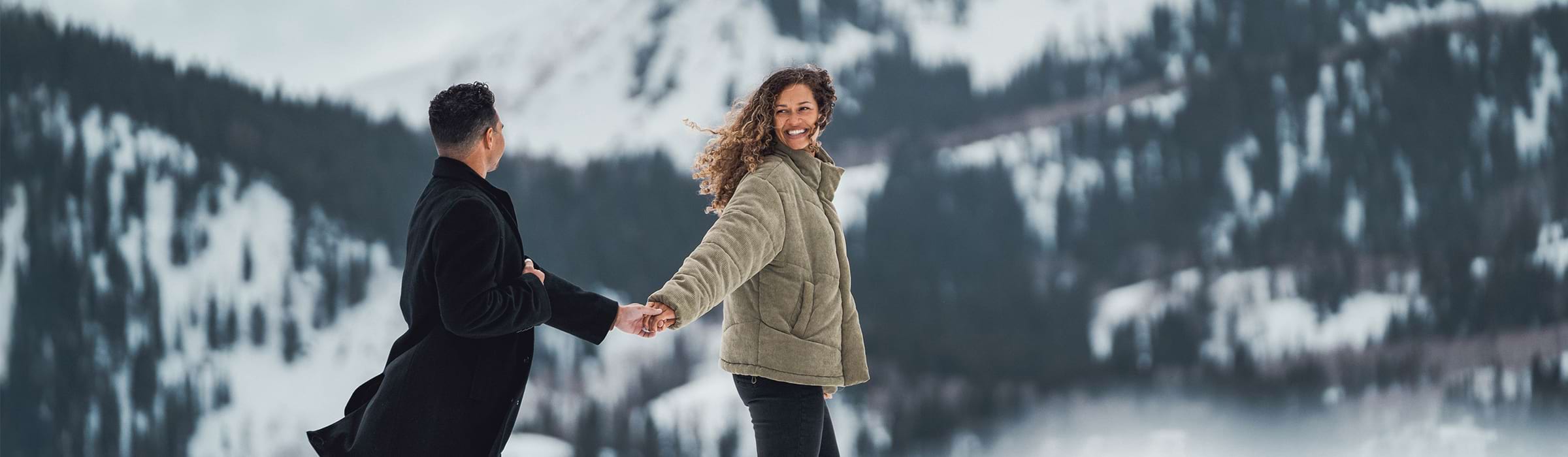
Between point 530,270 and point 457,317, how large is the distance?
260mm

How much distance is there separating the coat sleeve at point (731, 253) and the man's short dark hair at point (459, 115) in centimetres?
47

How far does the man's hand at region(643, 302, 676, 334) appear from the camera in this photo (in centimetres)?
256

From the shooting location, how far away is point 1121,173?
41094 millimetres

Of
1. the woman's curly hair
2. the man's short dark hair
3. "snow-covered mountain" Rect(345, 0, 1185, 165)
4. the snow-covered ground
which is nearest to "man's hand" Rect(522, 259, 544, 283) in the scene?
the man's short dark hair

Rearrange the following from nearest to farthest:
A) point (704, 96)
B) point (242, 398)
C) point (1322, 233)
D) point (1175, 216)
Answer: point (242, 398)
point (1322, 233)
point (1175, 216)
point (704, 96)

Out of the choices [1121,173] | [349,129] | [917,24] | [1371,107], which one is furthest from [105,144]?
[1371,107]

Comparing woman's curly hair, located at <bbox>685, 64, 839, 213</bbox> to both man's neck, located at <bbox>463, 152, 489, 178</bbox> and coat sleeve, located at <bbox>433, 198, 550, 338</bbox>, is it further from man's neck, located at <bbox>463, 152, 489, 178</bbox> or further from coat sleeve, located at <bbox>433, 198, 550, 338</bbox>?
coat sleeve, located at <bbox>433, 198, 550, 338</bbox>

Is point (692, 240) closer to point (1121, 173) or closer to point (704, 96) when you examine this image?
point (704, 96)

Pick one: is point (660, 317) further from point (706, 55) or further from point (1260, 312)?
point (706, 55)

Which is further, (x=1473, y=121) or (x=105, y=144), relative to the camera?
(x=1473, y=121)

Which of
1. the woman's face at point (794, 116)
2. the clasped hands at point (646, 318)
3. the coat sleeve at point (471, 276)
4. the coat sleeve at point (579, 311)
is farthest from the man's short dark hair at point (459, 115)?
the woman's face at point (794, 116)

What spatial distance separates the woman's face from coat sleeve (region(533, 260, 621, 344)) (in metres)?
0.58

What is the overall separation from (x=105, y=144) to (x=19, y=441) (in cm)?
853

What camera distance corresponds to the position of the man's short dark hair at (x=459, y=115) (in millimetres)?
2375
